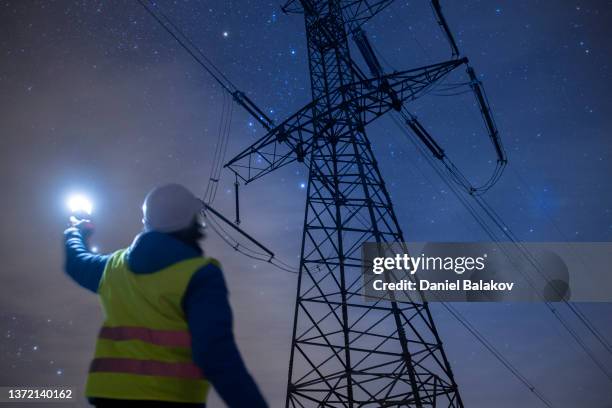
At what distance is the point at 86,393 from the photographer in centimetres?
177

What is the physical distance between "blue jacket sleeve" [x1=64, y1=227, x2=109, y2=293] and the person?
27 cm

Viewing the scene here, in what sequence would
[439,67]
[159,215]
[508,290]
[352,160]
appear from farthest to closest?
[508,290], [352,160], [439,67], [159,215]

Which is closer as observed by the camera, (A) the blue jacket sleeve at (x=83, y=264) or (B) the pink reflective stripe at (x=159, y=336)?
(B) the pink reflective stripe at (x=159, y=336)

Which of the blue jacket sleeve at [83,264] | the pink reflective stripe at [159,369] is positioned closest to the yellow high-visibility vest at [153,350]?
the pink reflective stripe at [159,369]

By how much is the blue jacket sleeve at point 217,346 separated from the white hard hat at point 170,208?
0.98 ft

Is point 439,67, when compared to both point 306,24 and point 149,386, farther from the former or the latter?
point 149,386

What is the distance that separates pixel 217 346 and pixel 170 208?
59cm

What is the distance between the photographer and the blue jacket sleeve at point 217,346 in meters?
1.50

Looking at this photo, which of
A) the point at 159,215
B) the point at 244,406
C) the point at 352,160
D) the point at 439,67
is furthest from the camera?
the point at 352,160

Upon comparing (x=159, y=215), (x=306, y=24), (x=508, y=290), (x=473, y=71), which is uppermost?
(x=306, y=24)

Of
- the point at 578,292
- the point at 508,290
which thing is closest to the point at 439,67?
the point at 508,290

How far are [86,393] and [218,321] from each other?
0.63 m

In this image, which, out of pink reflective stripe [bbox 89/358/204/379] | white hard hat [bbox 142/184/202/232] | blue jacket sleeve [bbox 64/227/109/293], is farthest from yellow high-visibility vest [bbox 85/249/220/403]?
blue jacket sleeve [bbox 64/227/109/293]

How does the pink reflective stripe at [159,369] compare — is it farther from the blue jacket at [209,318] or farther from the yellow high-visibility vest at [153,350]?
the blue jacket at [209,318]
